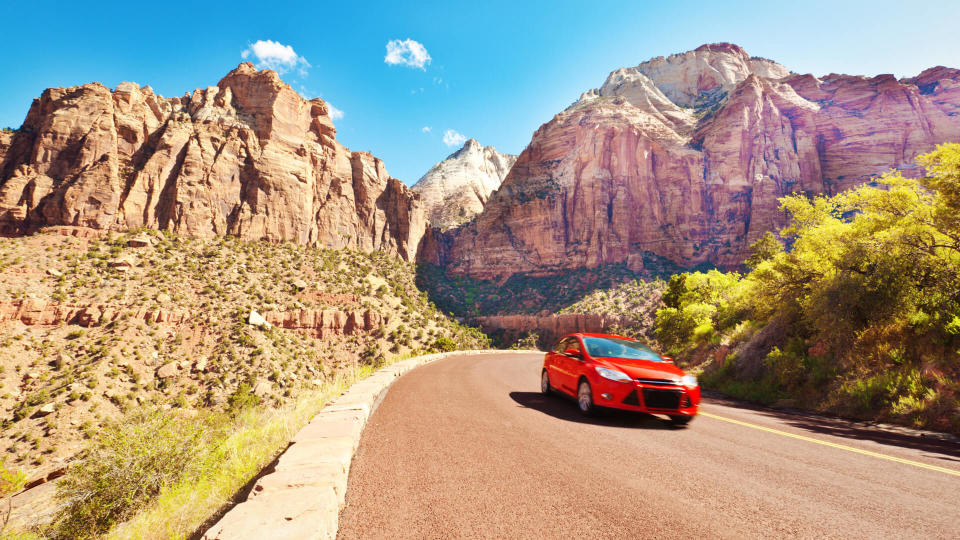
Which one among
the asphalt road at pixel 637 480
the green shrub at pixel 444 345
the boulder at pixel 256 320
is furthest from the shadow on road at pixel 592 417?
the boulder at pixel 256 320

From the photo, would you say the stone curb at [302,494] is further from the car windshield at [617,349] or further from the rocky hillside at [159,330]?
the rocky hillside at [159,330]

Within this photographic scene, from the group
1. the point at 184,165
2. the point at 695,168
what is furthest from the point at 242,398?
the point at 695,168

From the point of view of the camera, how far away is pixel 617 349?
27.1ft

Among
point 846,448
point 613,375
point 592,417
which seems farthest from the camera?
point 592,417

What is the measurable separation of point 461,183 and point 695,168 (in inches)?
3198

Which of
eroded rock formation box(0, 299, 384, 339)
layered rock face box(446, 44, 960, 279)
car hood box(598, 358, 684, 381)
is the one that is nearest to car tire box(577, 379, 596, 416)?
car hood box(598, 358, 684, 381)

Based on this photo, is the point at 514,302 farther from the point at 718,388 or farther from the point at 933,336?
the point at 933,336

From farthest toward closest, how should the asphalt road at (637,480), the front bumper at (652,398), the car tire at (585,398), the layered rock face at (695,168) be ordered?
the layered rock face at (695,168) < the car tire at (585,398) < the front bumper at (652,398) < the asphalt road at (637,480)

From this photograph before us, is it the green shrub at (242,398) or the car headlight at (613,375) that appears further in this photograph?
the green shrub at (242,398)

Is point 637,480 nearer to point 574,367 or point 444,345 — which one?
point 574,367

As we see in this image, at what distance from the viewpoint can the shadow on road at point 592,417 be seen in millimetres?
6743

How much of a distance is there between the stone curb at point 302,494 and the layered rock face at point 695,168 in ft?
254

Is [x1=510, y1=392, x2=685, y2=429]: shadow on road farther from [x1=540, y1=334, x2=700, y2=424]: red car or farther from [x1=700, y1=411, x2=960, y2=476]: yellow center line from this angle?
[x1=700, y1=411, x2=960, y2=476]: yellow center line

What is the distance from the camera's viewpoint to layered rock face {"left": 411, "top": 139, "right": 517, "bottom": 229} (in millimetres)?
125188
